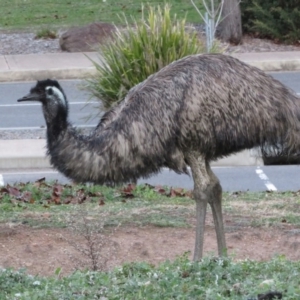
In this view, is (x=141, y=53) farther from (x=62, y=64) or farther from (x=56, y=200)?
(x=62, y=64)

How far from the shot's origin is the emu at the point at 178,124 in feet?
22.9

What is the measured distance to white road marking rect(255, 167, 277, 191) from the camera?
1084 centimetres

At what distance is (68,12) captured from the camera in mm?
25250

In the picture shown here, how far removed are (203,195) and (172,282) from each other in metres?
1.82

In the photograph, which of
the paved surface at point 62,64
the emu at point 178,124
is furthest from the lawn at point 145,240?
the paved surface at point 62,64

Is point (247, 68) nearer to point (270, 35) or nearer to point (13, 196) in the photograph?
point (13, 196)

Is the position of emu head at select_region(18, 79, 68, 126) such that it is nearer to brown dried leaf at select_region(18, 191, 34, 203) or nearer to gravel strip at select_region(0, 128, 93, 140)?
brown dried leaf at select_region(18, 191, 34, 203)

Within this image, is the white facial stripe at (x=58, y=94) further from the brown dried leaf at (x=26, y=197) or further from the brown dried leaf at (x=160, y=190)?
the brown dried leaf at (x=160, y=190)

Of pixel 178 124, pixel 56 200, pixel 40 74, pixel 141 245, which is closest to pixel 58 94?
pixel 178 124

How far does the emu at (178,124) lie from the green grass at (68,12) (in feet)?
53.9

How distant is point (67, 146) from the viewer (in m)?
7.09

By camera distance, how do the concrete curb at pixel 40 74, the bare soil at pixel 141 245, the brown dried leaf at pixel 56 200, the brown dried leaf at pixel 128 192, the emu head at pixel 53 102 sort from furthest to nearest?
the concrete curb at pixel 40 74, the brown dried leaf at pixel 128 192, the brown dried leaf at pixel 56 200, the bare soil at pixel 141 245, the emu head at pixel 53 102

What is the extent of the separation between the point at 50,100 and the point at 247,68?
145cm

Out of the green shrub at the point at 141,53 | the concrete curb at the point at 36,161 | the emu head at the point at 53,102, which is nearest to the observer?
the emu head at the point at 53,102
